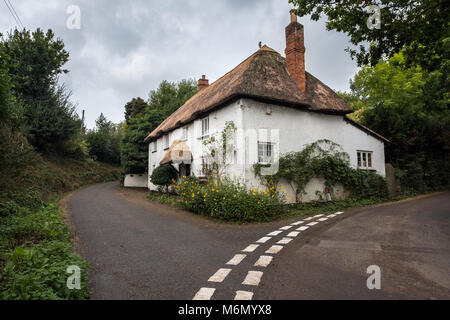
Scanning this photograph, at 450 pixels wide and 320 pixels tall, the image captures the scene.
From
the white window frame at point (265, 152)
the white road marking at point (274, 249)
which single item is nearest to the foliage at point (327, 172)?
the white window frame at point (265, 152)

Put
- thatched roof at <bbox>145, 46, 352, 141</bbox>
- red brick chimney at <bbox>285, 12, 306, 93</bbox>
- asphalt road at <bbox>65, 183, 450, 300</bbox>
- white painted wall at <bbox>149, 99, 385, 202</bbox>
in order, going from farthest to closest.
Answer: red brick chimney at <bbox>285, 12, 306, 93</bbox>, thatched roof at <bbox>145, 46, 352, 141</bbox>, white painted wall at <bbox>149, 99, 385, 202</bbox>, asphalt road at <bbox>65, 183, 450, 300</bbox>

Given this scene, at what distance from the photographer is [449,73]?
29.7ft

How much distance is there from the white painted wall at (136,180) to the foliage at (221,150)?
17.6 m

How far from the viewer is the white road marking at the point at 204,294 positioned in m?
3.28

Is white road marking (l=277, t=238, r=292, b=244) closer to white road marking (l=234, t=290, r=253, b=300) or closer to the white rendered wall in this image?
white road marking (l=234, t=290, r=253, b=300)

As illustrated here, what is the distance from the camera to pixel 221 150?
1208cm

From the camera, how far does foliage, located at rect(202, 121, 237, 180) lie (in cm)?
1159

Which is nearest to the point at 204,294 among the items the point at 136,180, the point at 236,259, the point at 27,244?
the point at 236,259

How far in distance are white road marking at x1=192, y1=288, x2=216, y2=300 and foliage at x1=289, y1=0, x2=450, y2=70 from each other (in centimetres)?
853

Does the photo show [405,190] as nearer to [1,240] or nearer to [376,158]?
[376,158]

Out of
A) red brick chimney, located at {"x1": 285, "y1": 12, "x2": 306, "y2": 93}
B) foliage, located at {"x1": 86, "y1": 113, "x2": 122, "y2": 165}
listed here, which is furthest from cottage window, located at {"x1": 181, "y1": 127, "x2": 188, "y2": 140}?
foliage, located at {"x1": 86, "y1": 113, "x2": 122, "y2": 165}

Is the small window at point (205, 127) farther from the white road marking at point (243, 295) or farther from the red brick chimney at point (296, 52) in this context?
the white road marking at point (243, 295)
